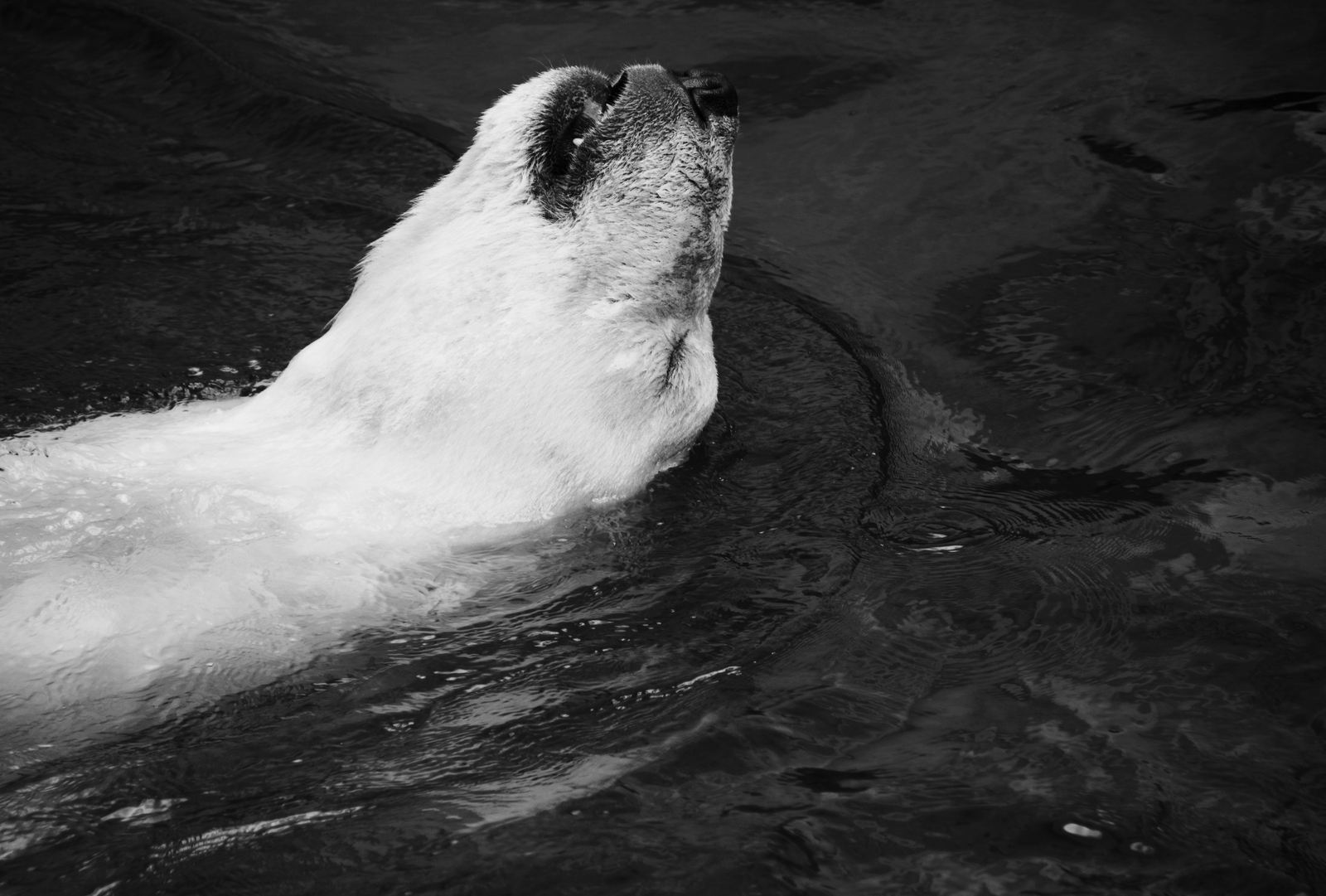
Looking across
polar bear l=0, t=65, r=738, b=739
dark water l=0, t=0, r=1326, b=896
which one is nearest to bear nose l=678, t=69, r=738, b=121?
polar bear l=0, t=65, r=738, b=739

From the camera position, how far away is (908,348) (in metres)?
5.31

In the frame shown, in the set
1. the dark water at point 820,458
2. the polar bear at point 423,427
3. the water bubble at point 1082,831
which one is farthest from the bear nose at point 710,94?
the water bubble at point 1082,831

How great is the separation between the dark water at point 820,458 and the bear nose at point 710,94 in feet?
3.63

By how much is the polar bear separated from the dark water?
0.61ft

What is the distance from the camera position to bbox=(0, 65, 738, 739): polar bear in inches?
131

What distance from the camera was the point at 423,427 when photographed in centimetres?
364

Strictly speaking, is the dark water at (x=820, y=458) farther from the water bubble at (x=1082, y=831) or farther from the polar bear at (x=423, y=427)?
the polar bear at (x=423, y=427)

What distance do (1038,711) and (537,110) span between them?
2043 millimetres

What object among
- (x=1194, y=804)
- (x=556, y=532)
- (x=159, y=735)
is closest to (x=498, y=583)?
(x=556, y=532)

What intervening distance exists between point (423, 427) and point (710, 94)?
50.2 inches

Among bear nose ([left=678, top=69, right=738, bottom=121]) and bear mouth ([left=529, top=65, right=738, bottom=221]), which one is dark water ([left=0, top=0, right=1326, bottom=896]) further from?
bear nose ([left=678, top=69, right=738, bottom=121])

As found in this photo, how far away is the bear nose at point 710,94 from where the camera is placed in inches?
154

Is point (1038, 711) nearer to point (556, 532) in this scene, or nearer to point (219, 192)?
point (556, 532)

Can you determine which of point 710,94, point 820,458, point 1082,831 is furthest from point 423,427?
point 1082,831
